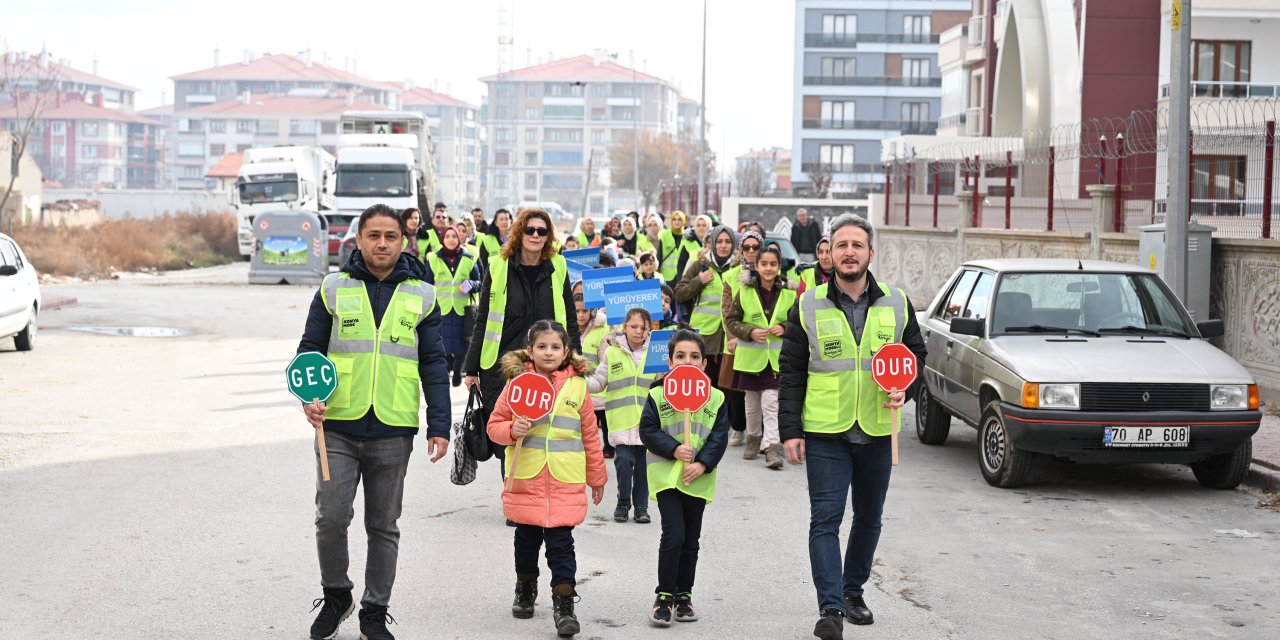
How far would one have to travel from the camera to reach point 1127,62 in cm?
3897

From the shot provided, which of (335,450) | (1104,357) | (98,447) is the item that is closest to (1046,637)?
(335,450)

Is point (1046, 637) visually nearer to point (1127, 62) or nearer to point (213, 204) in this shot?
point (1127, 62)

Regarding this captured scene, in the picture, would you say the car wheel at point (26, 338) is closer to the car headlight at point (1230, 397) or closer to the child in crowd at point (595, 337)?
the child in crowd at point (595, 337)

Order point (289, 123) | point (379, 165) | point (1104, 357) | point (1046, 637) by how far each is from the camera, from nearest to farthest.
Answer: point (1046, 637), point (1104, 357), point (379, 165), point (289, 123)

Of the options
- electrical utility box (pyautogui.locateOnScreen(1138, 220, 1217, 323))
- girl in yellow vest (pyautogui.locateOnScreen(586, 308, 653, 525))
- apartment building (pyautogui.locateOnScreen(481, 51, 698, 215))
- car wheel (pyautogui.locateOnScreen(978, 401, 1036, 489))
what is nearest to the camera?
girl in yellow vest (pyautogui.locateOnScreen(586, 308, 653, 525))

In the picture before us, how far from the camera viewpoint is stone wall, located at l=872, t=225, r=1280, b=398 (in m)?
14.7

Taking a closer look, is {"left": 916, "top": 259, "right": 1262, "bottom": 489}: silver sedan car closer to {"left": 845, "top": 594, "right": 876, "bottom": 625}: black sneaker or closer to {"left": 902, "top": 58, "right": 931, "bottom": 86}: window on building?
{"left": 845, "top": 594, "right": 876, "bottom": 625}: black sneaker

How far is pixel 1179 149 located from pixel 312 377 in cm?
985

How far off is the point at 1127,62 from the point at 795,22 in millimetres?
63943

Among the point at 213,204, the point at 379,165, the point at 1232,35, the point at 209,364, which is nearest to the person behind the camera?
the point at 209,364

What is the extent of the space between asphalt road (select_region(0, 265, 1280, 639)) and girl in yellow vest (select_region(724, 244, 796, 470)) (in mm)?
389

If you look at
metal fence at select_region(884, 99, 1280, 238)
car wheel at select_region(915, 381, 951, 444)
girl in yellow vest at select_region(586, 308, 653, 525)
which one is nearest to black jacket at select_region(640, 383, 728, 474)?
girl in yellow vest at select_region(586, 308, 653, 525)

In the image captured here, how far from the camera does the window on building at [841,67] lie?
334 ft

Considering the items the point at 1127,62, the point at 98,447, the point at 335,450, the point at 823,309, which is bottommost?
the point at 98,447
